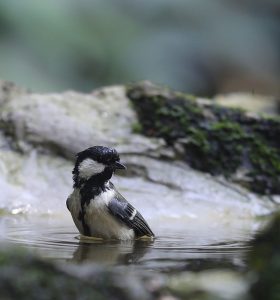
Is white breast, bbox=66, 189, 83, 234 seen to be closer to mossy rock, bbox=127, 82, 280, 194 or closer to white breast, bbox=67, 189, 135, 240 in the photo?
white breast, bbox=67, 189, 135, 240

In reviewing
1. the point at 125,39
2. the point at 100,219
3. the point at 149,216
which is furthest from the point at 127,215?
the point at 125,39

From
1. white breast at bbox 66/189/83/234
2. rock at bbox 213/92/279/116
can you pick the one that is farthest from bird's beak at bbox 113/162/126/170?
rock at bbox 213/92/279/116

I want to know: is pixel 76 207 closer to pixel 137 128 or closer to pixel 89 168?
pixel 89 168

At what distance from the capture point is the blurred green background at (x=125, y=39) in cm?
667

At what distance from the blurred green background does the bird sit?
6.34 feet

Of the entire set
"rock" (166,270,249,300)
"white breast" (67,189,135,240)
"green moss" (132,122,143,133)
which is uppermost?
"green moss" (132,122,143,133)

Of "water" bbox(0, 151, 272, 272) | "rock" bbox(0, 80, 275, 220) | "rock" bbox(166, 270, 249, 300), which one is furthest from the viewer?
"rock" bbox(0, 80, 275, 220)

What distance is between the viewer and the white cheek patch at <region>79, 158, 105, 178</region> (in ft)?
15.6

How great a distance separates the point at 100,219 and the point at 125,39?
3.57 m

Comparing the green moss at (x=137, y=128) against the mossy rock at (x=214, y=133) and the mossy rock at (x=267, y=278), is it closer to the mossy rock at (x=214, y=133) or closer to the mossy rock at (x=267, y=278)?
the mossy rock at (x=214, y=133)

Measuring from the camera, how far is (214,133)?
689 centimetres

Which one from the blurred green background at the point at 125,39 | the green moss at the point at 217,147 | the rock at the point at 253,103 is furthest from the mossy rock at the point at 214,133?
the rock at the point at 253,103

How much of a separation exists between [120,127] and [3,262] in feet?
13.9

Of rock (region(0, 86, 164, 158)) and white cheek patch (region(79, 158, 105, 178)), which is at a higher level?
rock (region(0, 86, 164, 158))
